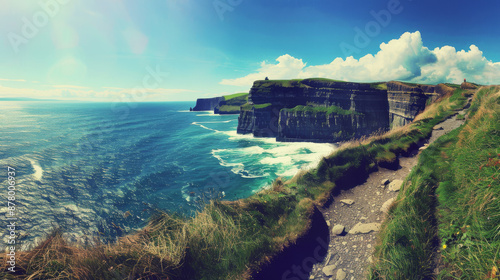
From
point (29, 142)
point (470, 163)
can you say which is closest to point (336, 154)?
point (470, 163)

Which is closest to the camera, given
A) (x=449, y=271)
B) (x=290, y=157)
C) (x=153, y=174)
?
(x=449, y=271)

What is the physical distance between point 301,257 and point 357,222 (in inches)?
129

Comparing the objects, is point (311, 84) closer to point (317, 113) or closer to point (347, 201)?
point (317, 113)

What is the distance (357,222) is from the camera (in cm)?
856

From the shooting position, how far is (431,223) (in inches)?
236

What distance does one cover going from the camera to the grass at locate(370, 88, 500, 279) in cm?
438

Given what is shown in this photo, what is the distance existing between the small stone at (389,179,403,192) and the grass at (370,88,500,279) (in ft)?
7.99

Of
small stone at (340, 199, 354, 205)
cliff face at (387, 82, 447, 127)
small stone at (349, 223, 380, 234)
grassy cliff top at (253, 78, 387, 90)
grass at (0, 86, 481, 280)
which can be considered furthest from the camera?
grassy cliff top at (253, 78, 387, 90)

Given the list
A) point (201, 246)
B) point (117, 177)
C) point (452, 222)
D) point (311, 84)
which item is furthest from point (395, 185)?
point (311, 84)

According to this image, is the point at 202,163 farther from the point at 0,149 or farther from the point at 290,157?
the point at 0,149

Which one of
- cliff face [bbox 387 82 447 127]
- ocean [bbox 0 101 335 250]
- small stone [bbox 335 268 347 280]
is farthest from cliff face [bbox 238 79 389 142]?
small stone [bbox 335 268 347 280]

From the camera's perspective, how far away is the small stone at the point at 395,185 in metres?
10.0

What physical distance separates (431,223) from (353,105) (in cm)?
6877

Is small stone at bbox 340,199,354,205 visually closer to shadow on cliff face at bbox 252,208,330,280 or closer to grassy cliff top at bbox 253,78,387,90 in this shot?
shadow on cliff face at bbox 252,208,330,280
